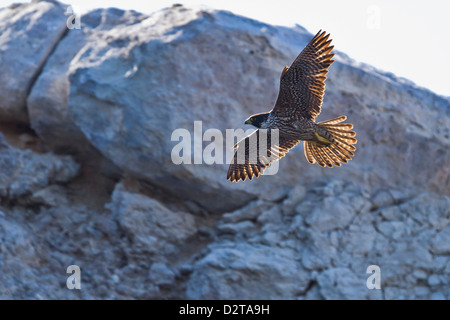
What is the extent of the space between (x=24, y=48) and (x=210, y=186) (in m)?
4.25

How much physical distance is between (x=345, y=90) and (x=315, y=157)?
4.33m

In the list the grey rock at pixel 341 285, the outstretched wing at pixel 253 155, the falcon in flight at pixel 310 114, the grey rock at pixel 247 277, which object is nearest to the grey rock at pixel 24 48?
the grey rock at pixel 247 277

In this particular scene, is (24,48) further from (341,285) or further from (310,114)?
(310,114)

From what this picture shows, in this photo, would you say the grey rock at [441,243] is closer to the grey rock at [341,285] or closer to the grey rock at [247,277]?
the grey rock at [341,285]

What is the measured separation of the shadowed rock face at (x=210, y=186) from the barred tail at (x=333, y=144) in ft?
11.5

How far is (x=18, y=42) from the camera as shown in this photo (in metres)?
12.7

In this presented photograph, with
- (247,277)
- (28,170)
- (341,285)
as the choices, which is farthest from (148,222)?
(341,285)

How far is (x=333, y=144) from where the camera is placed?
24.2 ft

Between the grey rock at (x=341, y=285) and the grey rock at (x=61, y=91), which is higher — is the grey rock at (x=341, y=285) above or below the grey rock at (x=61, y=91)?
below

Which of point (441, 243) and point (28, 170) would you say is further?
point (28, 170)

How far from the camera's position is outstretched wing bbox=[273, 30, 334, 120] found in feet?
23.0

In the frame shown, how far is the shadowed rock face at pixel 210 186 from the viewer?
421 inches
